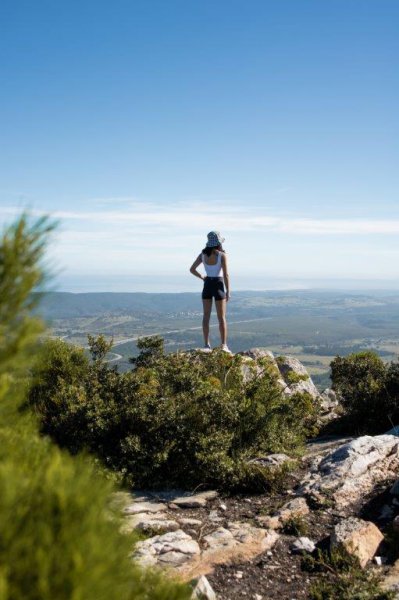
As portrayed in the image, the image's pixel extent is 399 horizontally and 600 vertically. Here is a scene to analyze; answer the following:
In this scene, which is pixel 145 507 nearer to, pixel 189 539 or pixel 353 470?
pixel 189 539

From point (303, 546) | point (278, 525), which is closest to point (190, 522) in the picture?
point (278, 525)

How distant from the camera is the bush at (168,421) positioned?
797cm

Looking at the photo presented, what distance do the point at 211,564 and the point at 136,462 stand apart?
2298mm

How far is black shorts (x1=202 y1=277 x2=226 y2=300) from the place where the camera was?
555 inches

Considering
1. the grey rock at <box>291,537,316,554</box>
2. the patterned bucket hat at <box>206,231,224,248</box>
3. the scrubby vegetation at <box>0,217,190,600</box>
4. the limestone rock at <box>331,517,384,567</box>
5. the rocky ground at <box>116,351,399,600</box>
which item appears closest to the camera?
the scrubby vegetation at <box>0,217,190,600</box>

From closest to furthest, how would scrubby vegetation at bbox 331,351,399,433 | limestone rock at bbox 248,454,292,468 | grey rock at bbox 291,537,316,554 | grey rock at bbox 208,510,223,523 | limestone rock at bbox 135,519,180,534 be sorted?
grey rock at bbox 291,537,316,554 < limestone rock at bbox 135,519,180,534 < grey rock at bbox 208,510,223,523 < limestone rock at bbox 248,454,292,468 < scrubby vegetation at bbox 331,351,399,433

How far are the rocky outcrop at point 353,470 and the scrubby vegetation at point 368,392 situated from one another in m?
2.63

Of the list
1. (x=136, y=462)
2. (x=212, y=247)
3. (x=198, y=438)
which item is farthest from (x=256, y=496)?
(x=212, y=247)

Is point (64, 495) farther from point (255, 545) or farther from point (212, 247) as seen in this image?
point (212, 247)

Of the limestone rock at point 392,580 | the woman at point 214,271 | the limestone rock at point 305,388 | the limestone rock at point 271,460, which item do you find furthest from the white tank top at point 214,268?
the limestone rock at point 392,580

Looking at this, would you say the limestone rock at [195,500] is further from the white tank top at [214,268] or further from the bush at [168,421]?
the white tank top at [214,268]

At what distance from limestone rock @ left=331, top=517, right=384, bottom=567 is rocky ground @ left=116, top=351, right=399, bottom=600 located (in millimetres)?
12

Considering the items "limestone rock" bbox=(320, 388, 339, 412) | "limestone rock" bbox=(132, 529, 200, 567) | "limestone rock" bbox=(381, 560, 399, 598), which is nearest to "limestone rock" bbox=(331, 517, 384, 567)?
"limestone rock" bbox=(381, 560, 399, 598)

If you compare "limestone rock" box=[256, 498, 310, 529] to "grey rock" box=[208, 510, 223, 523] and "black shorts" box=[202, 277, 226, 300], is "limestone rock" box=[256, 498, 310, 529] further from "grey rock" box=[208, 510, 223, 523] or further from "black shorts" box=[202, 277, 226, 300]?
"black shorts" box=[202, 277, 226, 300]
